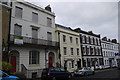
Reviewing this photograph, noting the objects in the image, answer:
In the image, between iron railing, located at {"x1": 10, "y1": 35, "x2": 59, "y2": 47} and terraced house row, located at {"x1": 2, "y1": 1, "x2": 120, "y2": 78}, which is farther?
iron railing, located at {"x1": 10, "y1": 35, "x2": 59, "y2": 47}

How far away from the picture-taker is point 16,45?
16.8 metres

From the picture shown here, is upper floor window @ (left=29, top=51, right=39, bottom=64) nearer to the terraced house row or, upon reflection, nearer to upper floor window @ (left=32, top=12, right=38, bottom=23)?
the terraced house row

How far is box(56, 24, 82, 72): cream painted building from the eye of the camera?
24219 mm

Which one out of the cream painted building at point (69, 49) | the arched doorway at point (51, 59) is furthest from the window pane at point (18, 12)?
the arched doorway at point (51, 59)

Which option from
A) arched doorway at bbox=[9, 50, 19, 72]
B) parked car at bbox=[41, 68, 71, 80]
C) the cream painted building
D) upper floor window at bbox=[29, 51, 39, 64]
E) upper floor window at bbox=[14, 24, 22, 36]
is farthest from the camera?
the cream painted building

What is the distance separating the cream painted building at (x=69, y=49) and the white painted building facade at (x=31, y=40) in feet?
4.78

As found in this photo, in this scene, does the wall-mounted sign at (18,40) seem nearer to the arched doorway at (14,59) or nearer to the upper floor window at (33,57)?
A: the arched doorway at (14,59)

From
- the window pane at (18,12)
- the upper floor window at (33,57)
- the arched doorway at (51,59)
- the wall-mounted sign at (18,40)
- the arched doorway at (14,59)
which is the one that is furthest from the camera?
the arched doorway at (51,59)

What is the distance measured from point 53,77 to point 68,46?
12976 millimetres

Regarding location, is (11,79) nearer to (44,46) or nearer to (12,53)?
(12,53)

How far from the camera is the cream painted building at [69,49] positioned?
24.2 metres

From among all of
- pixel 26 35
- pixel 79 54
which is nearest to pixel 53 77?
pixel 26 35

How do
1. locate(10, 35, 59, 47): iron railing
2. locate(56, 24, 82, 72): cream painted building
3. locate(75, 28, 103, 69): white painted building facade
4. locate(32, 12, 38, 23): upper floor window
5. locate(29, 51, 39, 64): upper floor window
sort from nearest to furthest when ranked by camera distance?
locate(10, 35, 59, 47): iron railing → locate(29, 51, 39, 64): upper floor window → locate(32, 12, 38, 23): upper floor window → locate(56, 24, 82, 72): cream painted building → locate(75, 28, 103, 69): white painted building facade

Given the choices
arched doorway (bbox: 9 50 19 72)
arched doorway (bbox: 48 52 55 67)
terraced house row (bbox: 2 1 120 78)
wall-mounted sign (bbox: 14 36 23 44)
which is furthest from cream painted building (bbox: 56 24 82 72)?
wall-mounted sign (bbox: 14 36 23 44)
